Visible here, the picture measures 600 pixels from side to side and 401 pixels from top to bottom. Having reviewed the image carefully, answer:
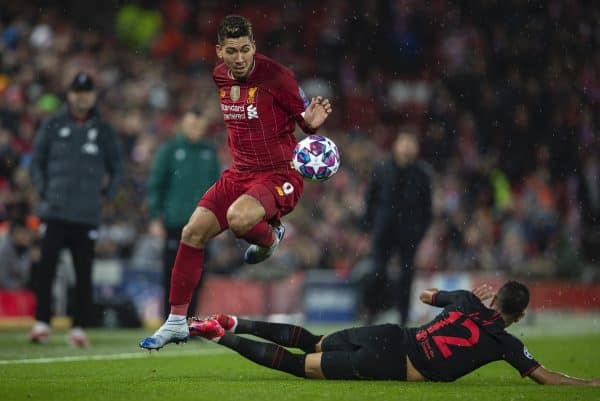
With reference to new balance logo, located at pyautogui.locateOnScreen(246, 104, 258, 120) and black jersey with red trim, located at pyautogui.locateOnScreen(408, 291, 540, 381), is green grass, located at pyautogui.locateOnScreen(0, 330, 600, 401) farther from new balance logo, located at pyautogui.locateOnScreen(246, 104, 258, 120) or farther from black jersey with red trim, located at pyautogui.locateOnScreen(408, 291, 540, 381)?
new balance logo, located at pyautogui.locateOnScreen(246, 104, 258, 120)

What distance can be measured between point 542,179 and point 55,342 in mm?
13890

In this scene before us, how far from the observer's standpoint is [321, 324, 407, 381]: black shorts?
24.4ft

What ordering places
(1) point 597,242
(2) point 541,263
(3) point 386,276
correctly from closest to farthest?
(3) point 386,276, (2) point 541,263, (1) point 597,242

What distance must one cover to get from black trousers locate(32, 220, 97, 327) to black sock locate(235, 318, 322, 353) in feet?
11.7

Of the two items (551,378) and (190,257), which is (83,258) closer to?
(190,257)

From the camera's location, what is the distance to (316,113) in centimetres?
797

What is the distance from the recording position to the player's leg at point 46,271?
36.1ft

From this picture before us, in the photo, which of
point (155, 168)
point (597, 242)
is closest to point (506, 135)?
point (597, 242)

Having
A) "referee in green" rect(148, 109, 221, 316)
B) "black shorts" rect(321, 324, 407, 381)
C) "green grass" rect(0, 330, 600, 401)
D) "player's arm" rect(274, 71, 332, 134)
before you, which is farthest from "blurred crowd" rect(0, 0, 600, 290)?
"black shorts" rect(321, 324, 407, 381)

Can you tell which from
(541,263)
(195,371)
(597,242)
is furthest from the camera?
(597,242)

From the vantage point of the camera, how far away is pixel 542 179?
23047mm

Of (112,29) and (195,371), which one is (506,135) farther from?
(195,371)

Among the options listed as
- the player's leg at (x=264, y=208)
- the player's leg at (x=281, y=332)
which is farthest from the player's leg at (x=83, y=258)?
the player's leg at (x=281, y=332)

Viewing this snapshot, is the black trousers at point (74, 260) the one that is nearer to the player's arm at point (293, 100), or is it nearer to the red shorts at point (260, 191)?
the red shorts at point (260, 191)
